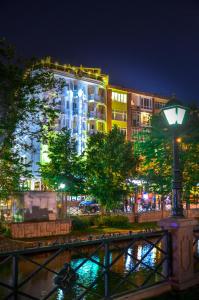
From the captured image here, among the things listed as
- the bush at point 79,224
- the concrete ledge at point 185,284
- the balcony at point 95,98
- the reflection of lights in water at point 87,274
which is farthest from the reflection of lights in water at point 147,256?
the balcony at point 95,98

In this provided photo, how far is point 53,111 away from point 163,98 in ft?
186

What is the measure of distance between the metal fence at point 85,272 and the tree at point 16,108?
240 inches

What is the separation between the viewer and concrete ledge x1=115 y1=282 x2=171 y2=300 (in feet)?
28.3

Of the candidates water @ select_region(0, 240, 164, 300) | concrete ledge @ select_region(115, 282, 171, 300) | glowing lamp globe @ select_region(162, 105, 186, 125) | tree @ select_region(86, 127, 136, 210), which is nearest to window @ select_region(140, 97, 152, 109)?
tree @ select_region(86, 127, 136, 210)

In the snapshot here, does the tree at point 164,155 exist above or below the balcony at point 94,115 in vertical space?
below

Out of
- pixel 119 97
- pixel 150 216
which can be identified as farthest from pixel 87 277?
pixel 119 97

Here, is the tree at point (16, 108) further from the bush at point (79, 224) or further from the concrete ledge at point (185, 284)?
the concrete ledge at point (185, 284)

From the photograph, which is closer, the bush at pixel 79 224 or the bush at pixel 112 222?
the bush at pixel 79 224

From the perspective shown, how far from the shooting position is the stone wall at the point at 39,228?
23.4m

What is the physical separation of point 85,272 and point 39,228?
10.6m

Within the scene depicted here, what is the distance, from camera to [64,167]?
130 ft

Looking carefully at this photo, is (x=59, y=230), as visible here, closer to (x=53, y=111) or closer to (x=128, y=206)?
(x=53, y=111)

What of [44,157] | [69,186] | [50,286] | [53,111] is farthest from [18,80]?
[44,157]

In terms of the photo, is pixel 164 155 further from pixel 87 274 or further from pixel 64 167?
pixel 87 274
